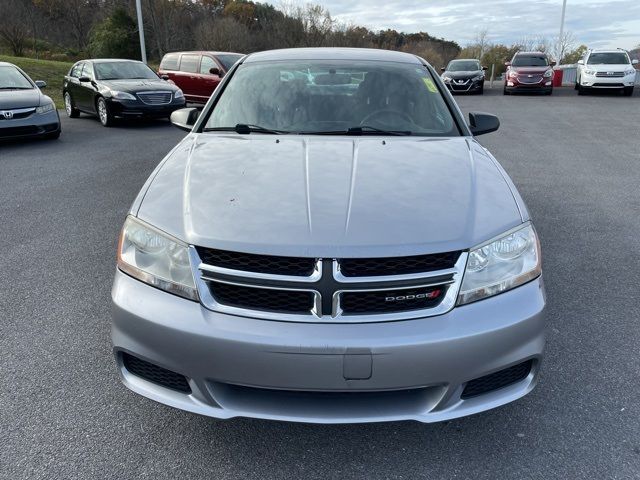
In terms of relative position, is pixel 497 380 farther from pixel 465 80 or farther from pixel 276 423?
pixel 465 80

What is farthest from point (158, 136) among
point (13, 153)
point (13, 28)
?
point (13, 28)

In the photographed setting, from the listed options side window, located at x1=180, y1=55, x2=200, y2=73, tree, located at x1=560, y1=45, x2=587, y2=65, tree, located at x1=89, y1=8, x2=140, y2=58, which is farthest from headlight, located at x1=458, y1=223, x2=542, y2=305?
tree, located at x1=560, y1=45, x2=587, y2=65

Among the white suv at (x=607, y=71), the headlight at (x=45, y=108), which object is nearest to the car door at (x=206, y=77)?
the headlight at (x=45, y=108)

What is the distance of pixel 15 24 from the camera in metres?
33.9

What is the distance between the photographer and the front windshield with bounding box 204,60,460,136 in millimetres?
3391

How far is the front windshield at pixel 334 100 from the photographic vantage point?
11.1 ft

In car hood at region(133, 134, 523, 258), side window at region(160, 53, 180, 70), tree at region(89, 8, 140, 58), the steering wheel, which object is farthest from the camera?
tree at region(89, 8, 140, 58)

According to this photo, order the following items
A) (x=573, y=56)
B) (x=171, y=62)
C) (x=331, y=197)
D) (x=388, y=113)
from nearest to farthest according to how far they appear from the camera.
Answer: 1. (x=331, y=197)
2. (x=388, y=113)
3. (x=171, y=62)
4. (x=573, y=56)

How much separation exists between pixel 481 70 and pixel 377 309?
75.4 feet

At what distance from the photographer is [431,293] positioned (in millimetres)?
2078

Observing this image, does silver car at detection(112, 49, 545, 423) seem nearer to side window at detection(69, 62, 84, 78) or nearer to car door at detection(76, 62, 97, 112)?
car door at detection(76, 62, 97, 112)

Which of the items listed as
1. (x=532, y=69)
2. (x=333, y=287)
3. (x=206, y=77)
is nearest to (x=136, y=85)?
(x=206, y=77)

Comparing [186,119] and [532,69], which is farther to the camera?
[532,69]

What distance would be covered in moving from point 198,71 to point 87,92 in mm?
4071
